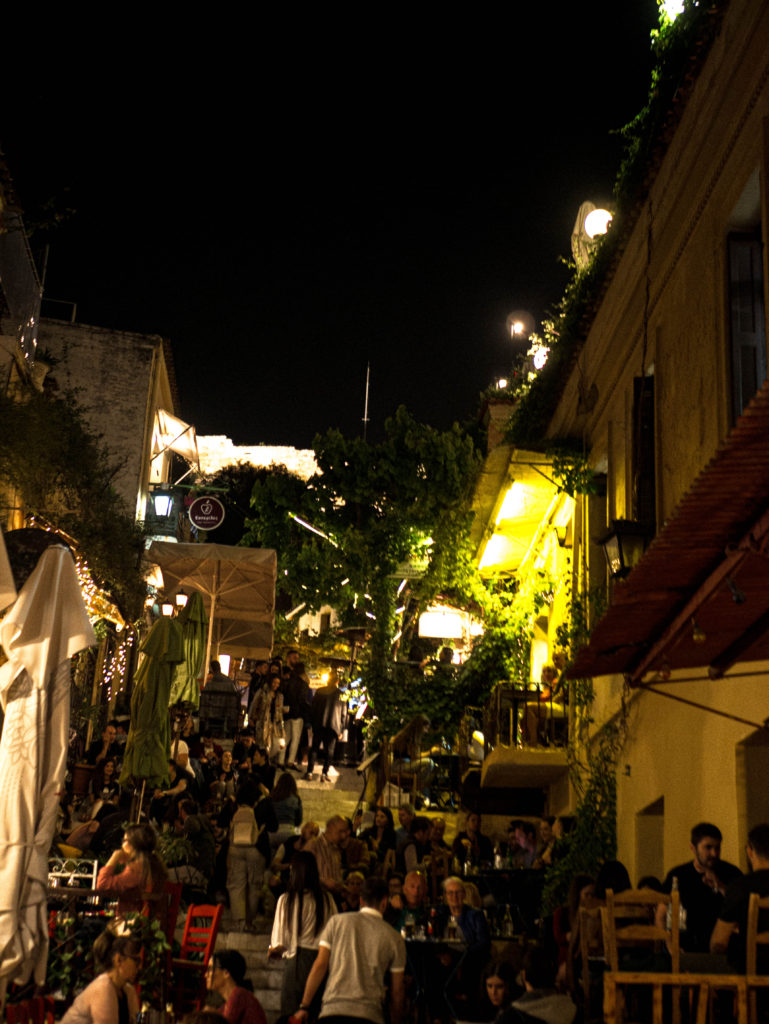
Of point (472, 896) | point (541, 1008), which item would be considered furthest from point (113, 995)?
point (472, 896)

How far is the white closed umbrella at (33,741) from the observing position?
23.4 feet

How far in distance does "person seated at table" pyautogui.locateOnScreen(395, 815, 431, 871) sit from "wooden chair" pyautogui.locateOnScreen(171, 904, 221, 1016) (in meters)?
3.89

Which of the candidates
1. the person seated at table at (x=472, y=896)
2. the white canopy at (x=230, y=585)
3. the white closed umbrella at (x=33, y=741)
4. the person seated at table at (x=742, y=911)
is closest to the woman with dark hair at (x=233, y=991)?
the white closed umbrella at (x=33, y=741)

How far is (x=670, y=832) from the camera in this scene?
11172 mm

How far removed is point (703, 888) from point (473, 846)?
30.8 ft

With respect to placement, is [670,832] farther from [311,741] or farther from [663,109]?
[311,741]

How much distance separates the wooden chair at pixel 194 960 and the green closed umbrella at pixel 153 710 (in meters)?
3.16

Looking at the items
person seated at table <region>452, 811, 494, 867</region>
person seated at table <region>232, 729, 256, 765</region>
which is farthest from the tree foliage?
person seated at table <region>452, 811, 494, 867</region>

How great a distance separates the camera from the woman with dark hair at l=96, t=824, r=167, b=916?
34.7ft

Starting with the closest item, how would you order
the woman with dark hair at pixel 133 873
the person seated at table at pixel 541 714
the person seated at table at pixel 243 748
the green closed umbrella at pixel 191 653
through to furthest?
1. the woman with dark hair at pixel 133 873
2. the person seated at table at pixel 541 714
3. the person seated at table at pixel 243 748
4. the green closed umbrella at pixel 191 653

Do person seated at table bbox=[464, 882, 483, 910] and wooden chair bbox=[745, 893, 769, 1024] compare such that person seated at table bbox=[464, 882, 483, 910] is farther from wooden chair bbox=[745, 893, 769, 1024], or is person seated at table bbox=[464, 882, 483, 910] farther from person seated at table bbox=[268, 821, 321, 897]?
wooden chair bbox=[745, 893, 769, 1024]

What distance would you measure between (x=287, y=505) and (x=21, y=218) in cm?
1668

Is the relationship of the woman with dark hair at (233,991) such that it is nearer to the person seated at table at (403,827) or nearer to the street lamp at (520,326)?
the person seated at table at (403,827)

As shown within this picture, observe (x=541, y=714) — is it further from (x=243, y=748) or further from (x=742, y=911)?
(x=742, y=911)
